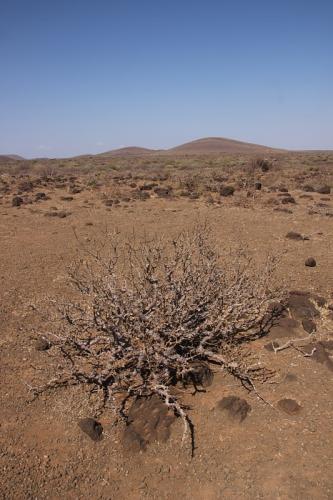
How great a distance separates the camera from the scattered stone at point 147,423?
3174 mm

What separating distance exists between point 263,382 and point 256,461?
0.87 m

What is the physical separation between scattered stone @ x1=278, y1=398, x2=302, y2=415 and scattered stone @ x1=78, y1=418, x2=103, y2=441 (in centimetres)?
149

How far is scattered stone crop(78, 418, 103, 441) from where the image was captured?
3254mm

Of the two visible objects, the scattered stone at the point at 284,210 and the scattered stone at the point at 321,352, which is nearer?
the scattered stone at the point at 321,352

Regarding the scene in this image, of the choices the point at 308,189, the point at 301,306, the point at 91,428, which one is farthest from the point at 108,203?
the point at 91,428

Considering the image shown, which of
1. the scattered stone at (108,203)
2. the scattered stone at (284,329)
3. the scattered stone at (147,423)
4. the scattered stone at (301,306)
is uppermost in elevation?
the scattered stone at (301,306)

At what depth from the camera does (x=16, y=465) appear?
3.03 metres

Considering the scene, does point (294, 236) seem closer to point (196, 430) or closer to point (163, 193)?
point (196, 430)

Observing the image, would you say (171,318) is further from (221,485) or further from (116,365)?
(221,485)

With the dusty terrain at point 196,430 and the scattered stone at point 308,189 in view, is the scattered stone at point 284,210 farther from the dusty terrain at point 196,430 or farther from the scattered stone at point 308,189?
the dusty terrain at point 196,430

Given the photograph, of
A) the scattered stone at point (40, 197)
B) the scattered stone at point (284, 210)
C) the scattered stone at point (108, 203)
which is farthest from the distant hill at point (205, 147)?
the scattered stone at point (284, 210)

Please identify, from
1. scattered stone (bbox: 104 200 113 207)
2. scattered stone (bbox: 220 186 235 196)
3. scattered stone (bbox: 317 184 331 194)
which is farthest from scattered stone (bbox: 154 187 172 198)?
scattered stone (bbox: 317 184 331 194)

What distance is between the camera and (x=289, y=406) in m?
3.39

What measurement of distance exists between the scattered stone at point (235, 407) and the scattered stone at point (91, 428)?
999 millimetres
